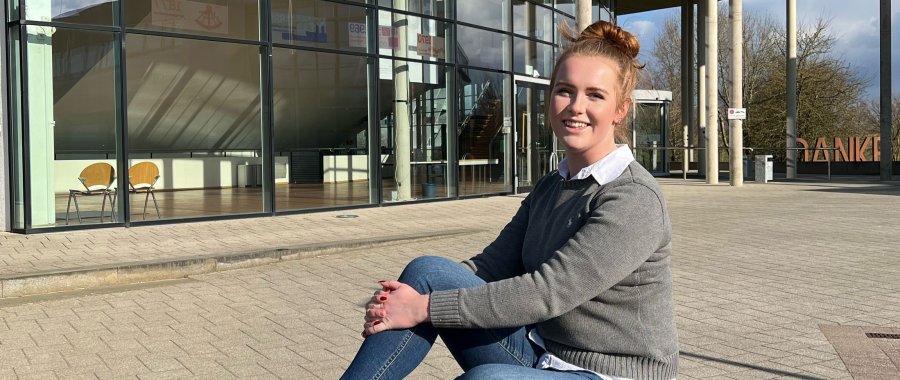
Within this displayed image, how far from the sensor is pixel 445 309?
7.58 feet

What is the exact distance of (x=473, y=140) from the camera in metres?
19.6

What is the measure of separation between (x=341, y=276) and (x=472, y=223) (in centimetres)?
542

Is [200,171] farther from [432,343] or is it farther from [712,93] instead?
[432,343]

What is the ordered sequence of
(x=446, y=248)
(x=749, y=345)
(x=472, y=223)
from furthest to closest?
(x=472, y=223) → (x=446, y=248) → (x=749, y=345)

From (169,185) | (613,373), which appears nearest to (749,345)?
(613,373)

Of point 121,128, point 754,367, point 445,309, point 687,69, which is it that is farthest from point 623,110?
point 687,69

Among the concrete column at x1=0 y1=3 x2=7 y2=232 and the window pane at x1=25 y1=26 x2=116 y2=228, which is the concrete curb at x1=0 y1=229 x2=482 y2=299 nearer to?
the window pane at x1=25 y1=26 x2=116 y2=228

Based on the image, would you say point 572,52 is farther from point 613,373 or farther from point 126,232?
point 126,232

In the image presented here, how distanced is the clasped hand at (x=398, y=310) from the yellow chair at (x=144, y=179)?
11.9 m

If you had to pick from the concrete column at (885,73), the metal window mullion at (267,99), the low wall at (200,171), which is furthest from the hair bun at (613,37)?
the concrete column at (885,73)

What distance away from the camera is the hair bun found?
94.6 inches

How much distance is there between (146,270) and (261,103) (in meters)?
7.04

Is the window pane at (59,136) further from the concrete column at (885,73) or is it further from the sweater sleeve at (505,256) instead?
the concrete column at (885,73)

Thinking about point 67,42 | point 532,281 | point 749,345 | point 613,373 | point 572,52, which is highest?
point 67,42
